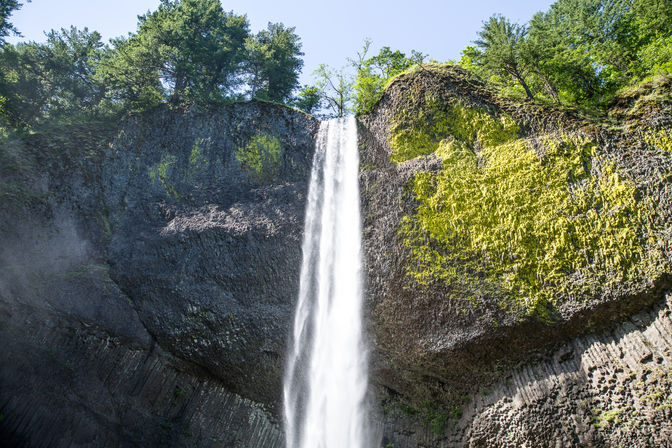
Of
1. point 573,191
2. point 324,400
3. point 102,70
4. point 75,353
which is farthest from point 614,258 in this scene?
point 102,70

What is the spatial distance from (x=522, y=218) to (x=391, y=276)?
3255 mm

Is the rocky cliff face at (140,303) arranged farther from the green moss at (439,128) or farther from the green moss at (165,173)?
the green moss at (439,128)

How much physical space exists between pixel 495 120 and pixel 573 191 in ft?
9.01

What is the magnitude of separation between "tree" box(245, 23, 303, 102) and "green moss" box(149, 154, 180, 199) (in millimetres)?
6094

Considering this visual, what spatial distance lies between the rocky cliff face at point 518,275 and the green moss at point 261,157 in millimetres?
3122

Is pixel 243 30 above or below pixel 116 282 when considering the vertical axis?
above

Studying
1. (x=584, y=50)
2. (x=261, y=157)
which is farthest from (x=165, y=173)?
(x=584, y=50)

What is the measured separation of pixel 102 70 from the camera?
42.6 ft

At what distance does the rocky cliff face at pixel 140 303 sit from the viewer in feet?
29.7

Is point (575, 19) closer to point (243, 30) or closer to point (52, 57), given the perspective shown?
point (243, 30)

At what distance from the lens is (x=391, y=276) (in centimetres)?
908

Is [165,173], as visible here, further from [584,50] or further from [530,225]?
[584,50]

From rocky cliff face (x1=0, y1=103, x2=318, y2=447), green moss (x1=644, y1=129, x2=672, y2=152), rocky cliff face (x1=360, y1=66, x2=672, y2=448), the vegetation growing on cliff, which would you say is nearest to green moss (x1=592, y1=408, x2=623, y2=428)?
rocky cliff face (x1=360, y1=66, x2=672, y2=448)

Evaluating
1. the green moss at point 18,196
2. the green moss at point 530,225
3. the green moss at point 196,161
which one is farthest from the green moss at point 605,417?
the green moss at point 18,196
